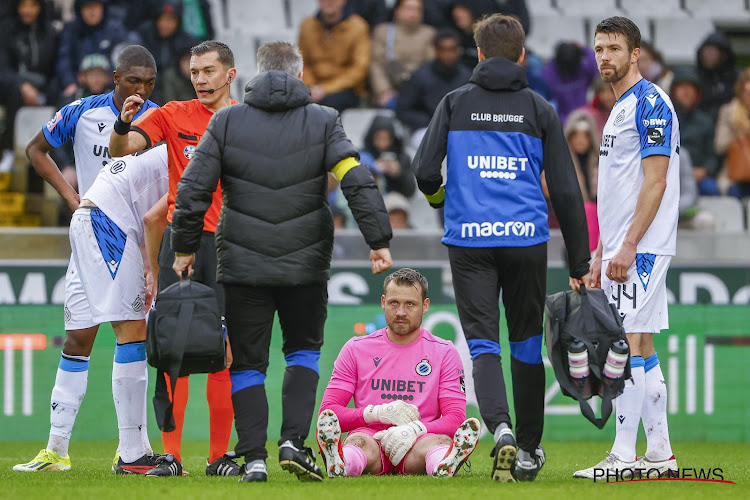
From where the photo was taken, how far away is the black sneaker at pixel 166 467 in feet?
19.8

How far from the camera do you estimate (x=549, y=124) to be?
568 centimetres

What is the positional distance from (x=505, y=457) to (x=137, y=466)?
6.61ft

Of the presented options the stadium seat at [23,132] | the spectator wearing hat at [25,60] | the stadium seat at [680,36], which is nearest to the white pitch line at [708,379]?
the stadium seat at [680,36]

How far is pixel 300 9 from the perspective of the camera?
50.3 ft

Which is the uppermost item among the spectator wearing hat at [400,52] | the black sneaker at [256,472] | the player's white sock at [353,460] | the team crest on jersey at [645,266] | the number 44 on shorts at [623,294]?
the spectator wearing hat at [400,52]

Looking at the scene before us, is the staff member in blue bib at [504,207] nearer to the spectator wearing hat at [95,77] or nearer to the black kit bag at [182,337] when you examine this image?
the black kit bag at [182,337]

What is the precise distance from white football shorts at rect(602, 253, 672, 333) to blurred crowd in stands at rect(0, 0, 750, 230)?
20.3 feet

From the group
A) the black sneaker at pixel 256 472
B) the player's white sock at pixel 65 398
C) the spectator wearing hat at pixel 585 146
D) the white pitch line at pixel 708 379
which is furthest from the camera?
the spectator wearing hat at pixel 585 146

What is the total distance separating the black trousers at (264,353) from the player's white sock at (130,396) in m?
0.94

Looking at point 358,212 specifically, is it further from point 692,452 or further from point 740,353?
point 740,353

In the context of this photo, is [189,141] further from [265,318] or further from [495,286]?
[495,286]

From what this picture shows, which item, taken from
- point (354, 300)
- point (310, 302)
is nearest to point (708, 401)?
point (354, 300)

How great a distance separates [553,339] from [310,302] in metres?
1.16

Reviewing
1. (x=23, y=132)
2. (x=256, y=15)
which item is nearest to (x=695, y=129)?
(x=256, y=15)
